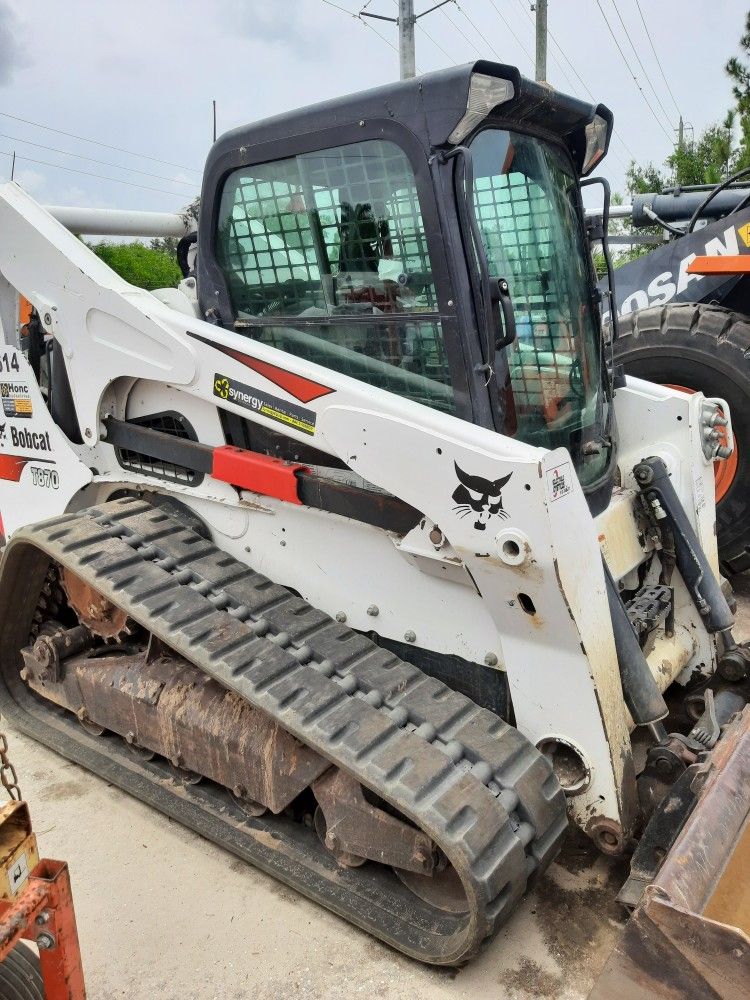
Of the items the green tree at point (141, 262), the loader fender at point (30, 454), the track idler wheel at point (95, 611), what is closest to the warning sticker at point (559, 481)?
the track idler wheel at point (95, 611)

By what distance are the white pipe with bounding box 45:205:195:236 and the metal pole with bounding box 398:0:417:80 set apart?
9720mm

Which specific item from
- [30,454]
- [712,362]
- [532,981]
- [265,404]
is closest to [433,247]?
[265,404]

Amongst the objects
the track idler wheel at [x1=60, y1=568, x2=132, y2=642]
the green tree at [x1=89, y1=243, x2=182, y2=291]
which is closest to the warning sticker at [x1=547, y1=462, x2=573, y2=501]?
the track idler wheel at [x1=60, y1=568, x2=132, y2=642]

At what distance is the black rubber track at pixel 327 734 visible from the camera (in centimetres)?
229

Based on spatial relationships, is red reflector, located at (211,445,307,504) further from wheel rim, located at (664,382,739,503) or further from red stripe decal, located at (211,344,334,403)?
wheel rim, located at (664,382,739,503)

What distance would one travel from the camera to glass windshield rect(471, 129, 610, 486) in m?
2.69

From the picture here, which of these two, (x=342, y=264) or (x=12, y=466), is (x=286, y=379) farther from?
(x=12, y=466)

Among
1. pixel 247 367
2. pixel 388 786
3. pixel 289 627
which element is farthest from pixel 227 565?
pixel 388 786

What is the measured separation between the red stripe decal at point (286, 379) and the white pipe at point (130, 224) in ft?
6.03

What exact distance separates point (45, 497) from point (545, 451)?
2.42m

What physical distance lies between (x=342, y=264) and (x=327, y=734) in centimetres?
145

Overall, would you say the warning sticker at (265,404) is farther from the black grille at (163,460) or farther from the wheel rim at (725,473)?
the wheel rim at (725,473)

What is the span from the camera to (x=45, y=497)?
384cm

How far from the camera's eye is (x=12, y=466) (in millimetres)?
3965
